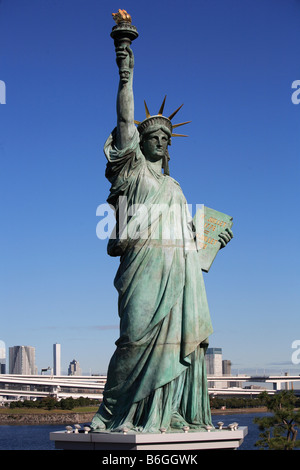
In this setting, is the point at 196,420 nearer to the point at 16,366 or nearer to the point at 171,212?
the point at 171,212

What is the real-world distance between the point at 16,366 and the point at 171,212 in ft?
256

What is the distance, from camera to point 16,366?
85.9 meters

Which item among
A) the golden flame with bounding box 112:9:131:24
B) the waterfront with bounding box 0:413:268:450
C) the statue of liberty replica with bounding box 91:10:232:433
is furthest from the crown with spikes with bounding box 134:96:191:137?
the waterfront with bounding box 0:413:268:450

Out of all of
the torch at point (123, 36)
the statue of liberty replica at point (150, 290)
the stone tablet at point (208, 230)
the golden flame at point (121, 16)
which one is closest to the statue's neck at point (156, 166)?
the statue of liberty replica at point (150, 290)

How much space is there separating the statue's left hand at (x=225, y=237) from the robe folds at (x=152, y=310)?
656 mm

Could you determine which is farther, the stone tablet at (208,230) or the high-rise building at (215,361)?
the high-rise building at (215,361)

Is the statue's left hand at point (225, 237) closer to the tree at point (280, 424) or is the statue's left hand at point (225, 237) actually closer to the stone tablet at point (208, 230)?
the stone tablet at point (208, 230)

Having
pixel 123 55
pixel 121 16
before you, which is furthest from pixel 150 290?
pixel 121 16

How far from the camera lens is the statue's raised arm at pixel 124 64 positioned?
11.3 m

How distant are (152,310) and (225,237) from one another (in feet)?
7.05

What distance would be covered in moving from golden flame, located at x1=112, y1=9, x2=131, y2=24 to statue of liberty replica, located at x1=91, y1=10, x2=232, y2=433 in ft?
0.06

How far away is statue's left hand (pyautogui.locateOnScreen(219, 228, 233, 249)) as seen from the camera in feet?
40.2

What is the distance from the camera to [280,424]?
89.9ft

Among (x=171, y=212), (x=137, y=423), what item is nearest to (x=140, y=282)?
(x=171, y=212)
